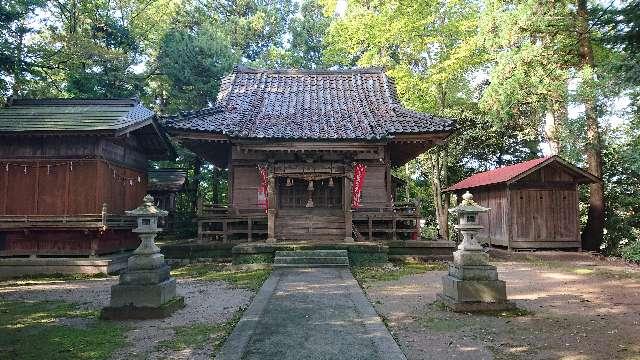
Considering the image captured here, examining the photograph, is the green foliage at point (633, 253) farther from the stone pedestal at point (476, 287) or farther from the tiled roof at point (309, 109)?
the stone pedestal at point (476, 287)

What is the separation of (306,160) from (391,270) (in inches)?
196

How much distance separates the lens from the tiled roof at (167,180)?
22344 millimetres

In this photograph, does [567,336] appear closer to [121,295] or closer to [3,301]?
[121,295]

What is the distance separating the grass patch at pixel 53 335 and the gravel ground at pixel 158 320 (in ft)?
0.79

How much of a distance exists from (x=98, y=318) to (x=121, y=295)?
59cm

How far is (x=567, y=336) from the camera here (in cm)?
584

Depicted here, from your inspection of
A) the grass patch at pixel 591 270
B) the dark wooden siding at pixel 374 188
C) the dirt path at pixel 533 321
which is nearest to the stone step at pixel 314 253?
the dirt path at pixel 533 321

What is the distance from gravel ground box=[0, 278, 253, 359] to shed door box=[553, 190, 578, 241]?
13082 millimetres

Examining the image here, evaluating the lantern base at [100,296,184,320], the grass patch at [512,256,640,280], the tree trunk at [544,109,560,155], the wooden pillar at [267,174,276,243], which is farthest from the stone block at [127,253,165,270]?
the tree trunk at [544,109,560,155]

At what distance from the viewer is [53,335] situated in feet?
20.3

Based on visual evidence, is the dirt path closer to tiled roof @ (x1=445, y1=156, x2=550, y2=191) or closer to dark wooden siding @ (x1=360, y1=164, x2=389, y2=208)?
dark wooden siding @ (x1=360, y1=164, x2=389, y2=208)

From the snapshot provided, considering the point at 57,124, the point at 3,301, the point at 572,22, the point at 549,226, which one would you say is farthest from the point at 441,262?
the point at 57,124

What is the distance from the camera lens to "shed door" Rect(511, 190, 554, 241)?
53.2 ft

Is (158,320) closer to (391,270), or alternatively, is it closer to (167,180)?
(391,270)
